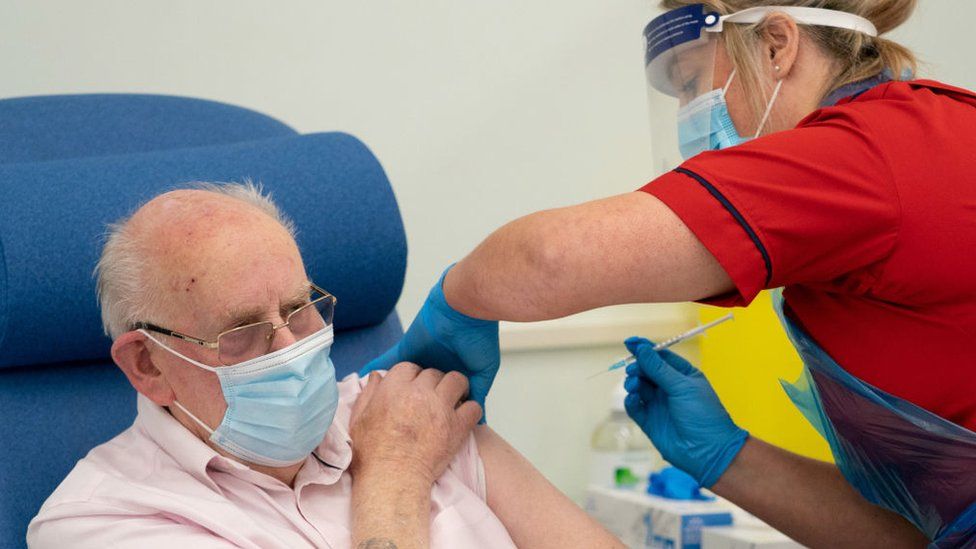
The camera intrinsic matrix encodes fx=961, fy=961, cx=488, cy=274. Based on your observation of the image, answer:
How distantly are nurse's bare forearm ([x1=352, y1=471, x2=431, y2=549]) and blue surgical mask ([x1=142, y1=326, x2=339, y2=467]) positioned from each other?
11 cm

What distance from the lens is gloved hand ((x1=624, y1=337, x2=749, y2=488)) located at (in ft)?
5.56

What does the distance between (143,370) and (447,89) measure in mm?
1309

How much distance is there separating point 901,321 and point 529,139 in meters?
1.42

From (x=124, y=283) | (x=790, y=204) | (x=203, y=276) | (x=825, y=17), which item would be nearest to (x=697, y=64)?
(x=825, y=17)

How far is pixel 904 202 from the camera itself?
1.10 m

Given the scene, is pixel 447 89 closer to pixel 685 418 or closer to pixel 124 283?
pixel 685 418

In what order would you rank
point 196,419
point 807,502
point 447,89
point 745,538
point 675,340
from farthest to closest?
point 447,89, point 745,538, point 675,340, point 807,502, point 196,419

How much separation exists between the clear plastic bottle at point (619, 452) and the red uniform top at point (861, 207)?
124 cm

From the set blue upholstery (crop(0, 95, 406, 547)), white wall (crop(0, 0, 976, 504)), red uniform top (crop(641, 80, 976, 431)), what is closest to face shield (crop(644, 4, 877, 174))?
red uniform top (crop(641, 80, 976, 431))

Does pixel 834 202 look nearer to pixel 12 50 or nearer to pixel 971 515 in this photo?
pixel 971 515

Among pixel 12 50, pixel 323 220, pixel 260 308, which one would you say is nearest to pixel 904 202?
pixel 260 308

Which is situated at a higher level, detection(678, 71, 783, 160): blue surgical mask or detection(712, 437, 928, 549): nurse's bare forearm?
detection(678, 71, 783, 160): blue surgical mask

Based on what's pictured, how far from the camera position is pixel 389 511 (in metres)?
1.31

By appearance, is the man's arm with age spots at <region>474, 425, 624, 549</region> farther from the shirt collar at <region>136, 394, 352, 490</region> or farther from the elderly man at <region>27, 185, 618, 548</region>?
the shirt collar at <region>136, 394, 352, 490</region>
